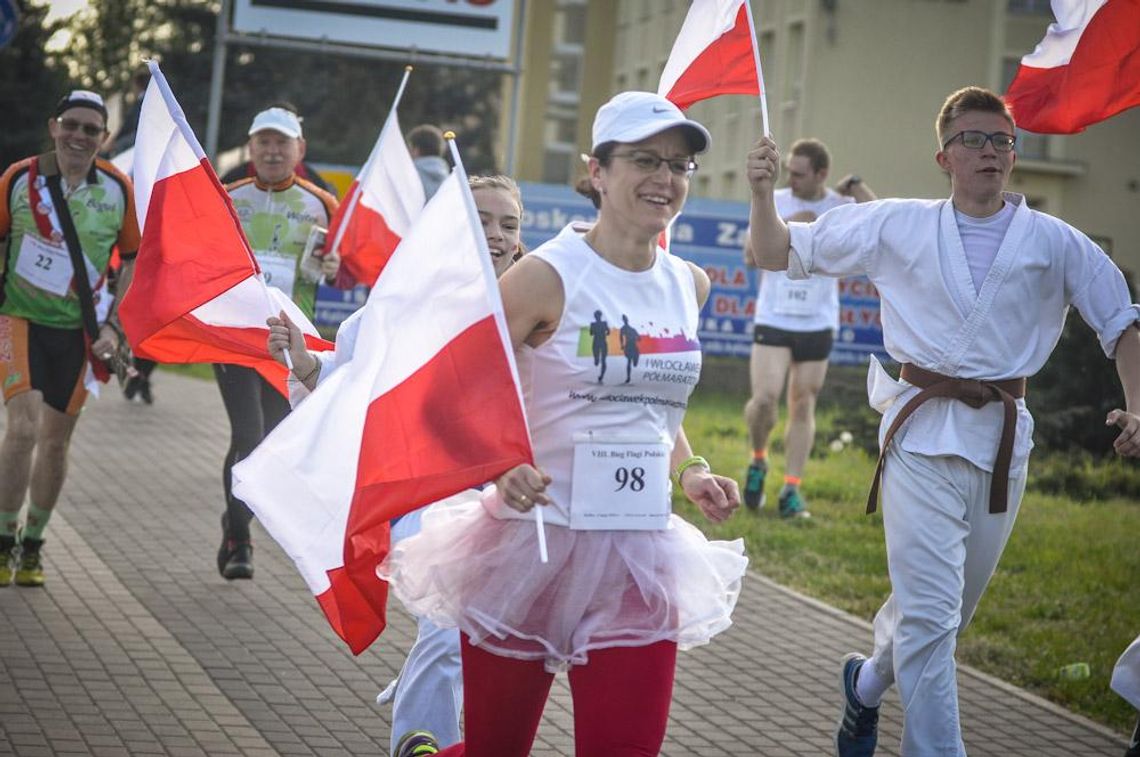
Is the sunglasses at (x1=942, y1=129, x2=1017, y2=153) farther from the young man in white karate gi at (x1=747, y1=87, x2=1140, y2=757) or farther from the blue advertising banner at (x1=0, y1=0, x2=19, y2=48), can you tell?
the blue advertising banner at (x1=0, y1=0, x2=19, y2=48)

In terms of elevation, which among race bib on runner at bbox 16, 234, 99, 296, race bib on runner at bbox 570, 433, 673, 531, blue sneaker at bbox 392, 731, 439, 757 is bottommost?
blue sneaker at bbox 392, 731, 439, 757

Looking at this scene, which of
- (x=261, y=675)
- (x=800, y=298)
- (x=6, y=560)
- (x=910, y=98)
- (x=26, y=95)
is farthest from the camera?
(x=26, y=95)

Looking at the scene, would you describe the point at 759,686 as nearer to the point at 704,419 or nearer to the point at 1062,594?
the point at 1062,594

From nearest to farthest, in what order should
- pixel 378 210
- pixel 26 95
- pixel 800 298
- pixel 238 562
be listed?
1. pixel 238 562
2. pixel 378 210
3. pixel 800 298
4. pixel 26 95

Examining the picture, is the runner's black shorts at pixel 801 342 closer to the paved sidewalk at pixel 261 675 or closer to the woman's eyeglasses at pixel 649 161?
the paved sidewalk at pixel 261 675

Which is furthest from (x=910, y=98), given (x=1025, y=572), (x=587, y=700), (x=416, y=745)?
(x=587, y=700)

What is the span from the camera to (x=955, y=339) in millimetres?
6129

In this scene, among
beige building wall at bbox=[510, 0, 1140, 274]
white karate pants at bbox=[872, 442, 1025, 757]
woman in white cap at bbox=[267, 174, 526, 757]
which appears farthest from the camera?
beige building wall at bbox=[510, 0, 1140, 274]

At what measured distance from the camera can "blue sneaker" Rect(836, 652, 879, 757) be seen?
21.8 feet

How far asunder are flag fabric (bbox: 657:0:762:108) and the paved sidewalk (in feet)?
7.86

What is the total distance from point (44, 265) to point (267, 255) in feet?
3.66

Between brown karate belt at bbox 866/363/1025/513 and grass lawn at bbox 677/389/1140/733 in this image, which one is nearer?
brown karate belt at bbox 866/363/1025/513

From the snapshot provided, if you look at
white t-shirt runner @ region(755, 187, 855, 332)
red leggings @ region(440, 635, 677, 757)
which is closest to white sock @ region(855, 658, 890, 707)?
red leggings @ region(440, 635, 677, 757)

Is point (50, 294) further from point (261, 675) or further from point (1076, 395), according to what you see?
point (1076, 395)
